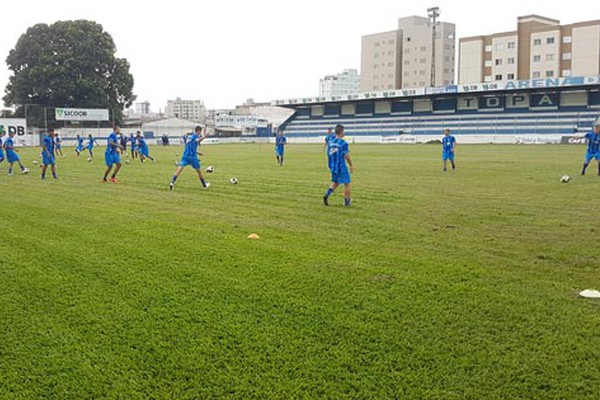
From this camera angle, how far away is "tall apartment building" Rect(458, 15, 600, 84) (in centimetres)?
8423

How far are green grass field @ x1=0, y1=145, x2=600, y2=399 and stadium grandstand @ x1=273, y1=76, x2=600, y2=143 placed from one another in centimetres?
5250

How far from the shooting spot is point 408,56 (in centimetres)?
10781

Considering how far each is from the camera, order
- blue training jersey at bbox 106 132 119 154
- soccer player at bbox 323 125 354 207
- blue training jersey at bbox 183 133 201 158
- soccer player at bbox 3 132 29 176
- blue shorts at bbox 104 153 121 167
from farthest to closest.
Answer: soccer player at bbox 3 132 29 176 → blue training jersey at bbox 106 132 119 154 → blue shorts at bbox 104 153 121 167 → blue training jersey at bbox 183 133 201 158 → soccer player at bbox 323 125 354 207

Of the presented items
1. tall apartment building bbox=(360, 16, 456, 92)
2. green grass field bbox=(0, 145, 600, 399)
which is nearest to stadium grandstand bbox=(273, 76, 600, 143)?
tall apartment building bbox=(360, 16, 456, 92)

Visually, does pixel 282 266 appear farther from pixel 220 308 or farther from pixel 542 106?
pixel 542 106

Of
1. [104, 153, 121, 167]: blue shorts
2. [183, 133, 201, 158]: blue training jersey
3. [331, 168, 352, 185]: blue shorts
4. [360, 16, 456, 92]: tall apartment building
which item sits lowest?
[331, 168, 352, 185]: blue shorts

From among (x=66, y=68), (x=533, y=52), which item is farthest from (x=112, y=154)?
(x=533, y=52)

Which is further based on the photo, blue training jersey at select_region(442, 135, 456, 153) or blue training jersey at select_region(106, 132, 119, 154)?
blue training jersey at select_region(442, 135, 456, 153)

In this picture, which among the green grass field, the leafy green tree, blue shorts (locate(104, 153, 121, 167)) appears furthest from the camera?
the leafy green tree

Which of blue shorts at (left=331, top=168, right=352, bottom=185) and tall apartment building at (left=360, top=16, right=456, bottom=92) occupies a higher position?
tall apartment building at (left=360, top=16, right=456, bottom=92)

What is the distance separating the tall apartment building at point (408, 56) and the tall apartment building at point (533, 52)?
32.1 feet

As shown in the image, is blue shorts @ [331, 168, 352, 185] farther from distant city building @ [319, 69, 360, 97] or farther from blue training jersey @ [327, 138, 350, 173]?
distant city building @ [319, 69, 360, 97]

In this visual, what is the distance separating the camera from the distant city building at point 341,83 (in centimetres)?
17675

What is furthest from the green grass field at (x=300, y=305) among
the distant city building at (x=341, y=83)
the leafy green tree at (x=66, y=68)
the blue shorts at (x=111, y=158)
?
the distant city building at (x=341, y=83)
